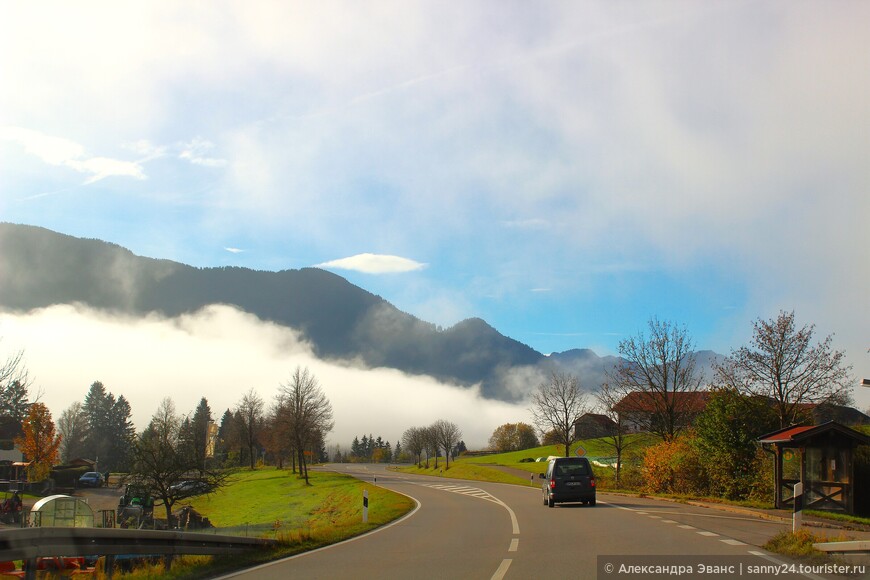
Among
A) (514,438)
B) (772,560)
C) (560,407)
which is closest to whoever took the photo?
(772,560)

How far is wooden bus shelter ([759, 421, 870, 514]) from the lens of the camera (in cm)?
2169

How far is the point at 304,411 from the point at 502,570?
64.4 meters

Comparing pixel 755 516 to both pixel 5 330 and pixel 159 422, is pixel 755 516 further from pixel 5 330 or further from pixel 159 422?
pixel 159 422

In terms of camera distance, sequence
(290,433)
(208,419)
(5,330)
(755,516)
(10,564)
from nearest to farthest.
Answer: (10,564) < (755,516) < (5,330) < (290,433) < (208,419)

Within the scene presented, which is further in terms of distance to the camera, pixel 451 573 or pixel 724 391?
pixel 724 391

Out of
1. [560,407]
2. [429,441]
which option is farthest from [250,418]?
[560,407]

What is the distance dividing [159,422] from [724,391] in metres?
38.4

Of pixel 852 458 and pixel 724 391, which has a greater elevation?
pixel 724 391

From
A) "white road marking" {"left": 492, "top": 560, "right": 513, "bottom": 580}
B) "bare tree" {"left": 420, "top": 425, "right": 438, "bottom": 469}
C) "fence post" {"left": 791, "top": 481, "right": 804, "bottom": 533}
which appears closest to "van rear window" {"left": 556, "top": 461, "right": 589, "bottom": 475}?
"fence post" {"left": 791, "top": 481, "right": 804, "bottom": 533}

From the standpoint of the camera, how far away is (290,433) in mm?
73125

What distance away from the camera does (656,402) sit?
1791 inches

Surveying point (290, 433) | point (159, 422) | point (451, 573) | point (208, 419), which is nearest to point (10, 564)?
point (451, 573)

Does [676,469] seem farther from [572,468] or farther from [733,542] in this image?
[733,542]

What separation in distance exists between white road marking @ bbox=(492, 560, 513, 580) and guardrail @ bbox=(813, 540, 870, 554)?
16.3 ft
